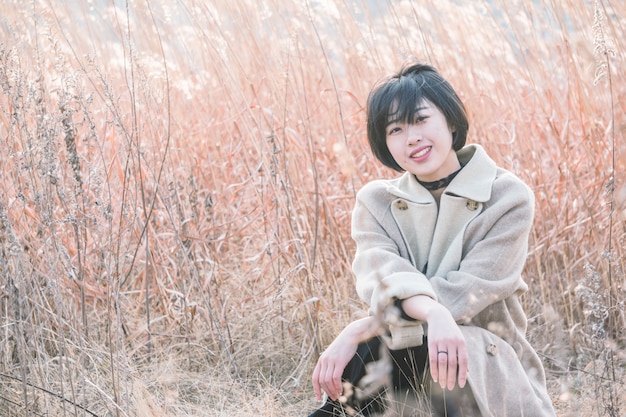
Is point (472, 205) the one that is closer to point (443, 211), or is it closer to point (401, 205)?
point (443, 211)

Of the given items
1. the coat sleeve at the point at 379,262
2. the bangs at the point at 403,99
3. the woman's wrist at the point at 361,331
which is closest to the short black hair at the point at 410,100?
the bangs at the point at 403,99

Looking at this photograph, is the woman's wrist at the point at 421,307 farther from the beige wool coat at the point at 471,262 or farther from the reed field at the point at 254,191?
the reed field at the point at 254,191

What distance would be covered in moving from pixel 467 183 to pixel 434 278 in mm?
220

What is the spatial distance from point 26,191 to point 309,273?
916 millimetres

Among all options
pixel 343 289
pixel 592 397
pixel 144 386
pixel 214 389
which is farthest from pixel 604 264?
pixel 144 386

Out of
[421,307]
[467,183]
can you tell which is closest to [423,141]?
[467,183]

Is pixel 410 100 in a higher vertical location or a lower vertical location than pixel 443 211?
higher

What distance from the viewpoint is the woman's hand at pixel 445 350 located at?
4.45ft

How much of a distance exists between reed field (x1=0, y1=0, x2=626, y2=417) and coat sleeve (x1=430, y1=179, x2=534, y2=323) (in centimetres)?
37

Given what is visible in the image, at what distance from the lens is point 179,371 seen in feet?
7.47

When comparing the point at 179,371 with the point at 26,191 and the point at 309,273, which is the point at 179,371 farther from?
the point at 26,191

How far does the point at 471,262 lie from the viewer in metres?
1.54

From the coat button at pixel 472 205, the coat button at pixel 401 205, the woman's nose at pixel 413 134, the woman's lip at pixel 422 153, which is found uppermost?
the woman's nose at pixel 413 134

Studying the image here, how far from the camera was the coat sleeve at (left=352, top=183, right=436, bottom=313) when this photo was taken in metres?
1.47
